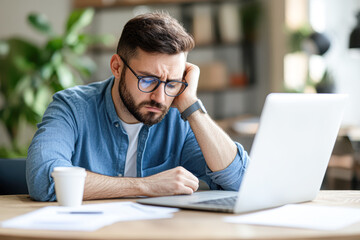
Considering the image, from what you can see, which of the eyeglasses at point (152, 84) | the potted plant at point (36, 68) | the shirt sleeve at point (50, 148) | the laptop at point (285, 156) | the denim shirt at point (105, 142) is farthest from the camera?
the potted plant at point (36, 68)

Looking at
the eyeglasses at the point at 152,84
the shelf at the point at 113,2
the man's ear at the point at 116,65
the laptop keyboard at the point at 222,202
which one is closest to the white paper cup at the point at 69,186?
the laptop keyboard at the point at 222,202

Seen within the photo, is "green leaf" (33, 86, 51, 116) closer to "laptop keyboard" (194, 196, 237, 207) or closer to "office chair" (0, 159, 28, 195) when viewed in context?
"office chair" (0, 159, 28, 195)

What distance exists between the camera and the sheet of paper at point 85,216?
42.5 inches

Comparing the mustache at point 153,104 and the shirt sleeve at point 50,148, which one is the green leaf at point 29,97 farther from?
the mustache at point 153,104

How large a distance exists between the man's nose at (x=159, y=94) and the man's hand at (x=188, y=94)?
3.8 inches

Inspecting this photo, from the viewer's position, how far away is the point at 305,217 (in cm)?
121

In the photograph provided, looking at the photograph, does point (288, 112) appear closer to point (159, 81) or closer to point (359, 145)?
point (159, 81)

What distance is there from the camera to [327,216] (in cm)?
123

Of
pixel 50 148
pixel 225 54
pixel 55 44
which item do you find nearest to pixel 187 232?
pixel 50 148

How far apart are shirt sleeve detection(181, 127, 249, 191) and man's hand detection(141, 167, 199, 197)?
200 millimetres

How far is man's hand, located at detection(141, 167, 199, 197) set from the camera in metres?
1.54

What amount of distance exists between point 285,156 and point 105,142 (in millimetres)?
776

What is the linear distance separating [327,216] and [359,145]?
4326mm

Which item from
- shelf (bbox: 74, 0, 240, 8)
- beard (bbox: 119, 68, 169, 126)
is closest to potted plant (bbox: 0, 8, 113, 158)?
shelf (bbox: 74, 0, 240, 8)
